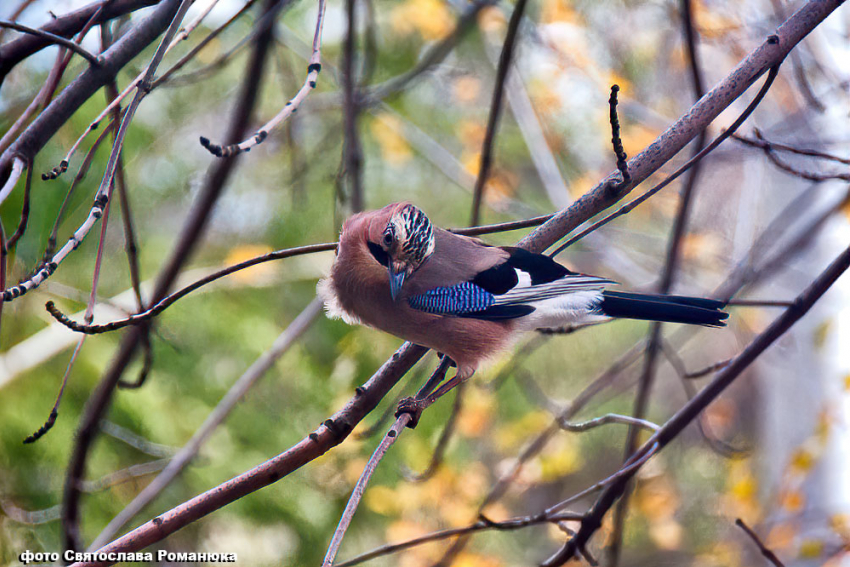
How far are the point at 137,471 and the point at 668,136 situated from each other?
2628 millimetres

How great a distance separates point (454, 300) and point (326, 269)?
3.92 feet

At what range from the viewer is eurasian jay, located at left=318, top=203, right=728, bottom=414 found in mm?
2057

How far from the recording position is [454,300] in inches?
87.4

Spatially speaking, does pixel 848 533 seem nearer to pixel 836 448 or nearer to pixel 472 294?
pixel 836 448

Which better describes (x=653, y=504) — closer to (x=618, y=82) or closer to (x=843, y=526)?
(x=843, y=526)

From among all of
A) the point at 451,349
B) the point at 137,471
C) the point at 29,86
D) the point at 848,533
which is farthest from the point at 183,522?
the point at 848,533

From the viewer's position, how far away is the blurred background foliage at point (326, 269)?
3.54 meters

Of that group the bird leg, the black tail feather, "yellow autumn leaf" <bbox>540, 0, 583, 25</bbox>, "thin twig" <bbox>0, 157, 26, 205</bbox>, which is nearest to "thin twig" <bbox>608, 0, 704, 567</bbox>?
the black tail feather

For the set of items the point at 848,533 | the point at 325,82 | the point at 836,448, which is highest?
the point at 325,82

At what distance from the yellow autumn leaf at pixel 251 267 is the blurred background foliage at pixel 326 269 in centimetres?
2

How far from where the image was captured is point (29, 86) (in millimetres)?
3277

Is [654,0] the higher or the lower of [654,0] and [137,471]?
the higher

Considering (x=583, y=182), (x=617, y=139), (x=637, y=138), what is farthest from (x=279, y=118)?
(x=583, y=182)

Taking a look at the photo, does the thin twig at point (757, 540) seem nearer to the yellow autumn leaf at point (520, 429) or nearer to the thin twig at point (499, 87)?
the thin twig at point (499, 87)
